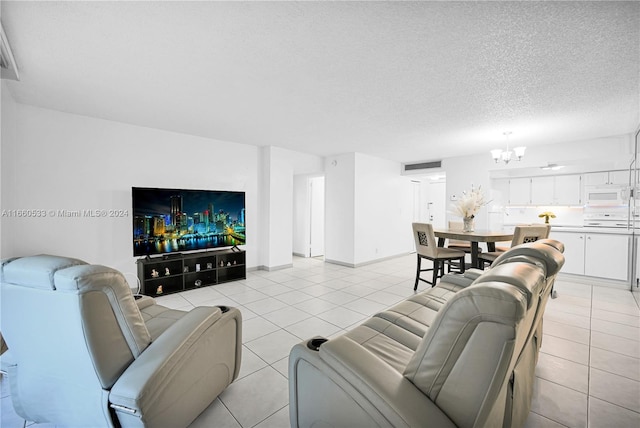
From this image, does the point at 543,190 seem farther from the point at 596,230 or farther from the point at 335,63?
the point at 335,63

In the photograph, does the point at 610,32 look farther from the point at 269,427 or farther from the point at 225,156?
the point at 225,156

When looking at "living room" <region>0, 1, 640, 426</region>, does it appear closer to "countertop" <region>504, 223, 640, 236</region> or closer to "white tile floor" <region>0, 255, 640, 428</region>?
"white tile floor" <region>0, 255, 640, 428</region>

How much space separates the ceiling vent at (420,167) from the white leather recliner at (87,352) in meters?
6.29

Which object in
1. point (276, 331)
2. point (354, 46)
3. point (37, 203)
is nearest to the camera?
point (354, 46)

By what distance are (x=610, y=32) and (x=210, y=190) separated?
187 inches

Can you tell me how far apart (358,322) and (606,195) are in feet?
17.8

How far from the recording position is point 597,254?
472 cm

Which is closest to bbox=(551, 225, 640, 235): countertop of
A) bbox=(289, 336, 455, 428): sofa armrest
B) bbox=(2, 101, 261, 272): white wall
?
bbox=(289, 336, 455, 428): sofa armrest

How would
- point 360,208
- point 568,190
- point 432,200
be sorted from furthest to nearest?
1. point 432,200
2. point 360,208
3. point 568,190

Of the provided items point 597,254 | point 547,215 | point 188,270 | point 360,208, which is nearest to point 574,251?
point 597,254

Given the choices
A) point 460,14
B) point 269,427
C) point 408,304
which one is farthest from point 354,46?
point 269,427

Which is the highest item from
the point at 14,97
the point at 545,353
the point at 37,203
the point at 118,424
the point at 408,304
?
the point at 14,97

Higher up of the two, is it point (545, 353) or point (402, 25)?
point (402, 25)

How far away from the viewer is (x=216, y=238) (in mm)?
4598
